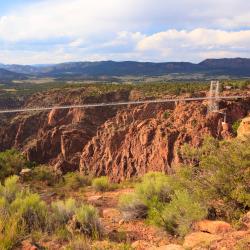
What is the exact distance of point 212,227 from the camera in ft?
22.3

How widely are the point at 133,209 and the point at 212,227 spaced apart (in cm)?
238

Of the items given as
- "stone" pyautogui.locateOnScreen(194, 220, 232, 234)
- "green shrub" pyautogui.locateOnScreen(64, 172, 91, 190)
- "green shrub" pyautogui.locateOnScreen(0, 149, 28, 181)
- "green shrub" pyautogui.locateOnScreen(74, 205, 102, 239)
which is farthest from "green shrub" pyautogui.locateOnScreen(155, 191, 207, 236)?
"green shrub" pyautogui.locateOnScreen(0, 149, 28, 181)

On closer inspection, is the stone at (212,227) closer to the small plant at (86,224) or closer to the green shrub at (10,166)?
the small plant at (86,224)

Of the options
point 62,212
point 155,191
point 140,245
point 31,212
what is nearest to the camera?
point 140,245

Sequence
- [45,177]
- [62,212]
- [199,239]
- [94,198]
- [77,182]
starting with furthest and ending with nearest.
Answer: [45,177], [77,182], [94,198], [62,212], [199,239]

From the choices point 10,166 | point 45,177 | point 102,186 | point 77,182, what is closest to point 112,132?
point 10,166

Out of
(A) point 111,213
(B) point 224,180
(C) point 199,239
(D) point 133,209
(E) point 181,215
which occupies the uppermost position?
(B) point 224,180

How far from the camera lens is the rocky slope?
37.3m

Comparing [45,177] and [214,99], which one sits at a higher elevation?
[214,99]

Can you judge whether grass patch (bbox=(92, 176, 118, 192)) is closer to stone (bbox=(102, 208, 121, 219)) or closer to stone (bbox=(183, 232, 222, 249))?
stone (bbox=(102, 208, 121, 219))

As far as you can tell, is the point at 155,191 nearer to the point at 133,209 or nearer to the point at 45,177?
the point at 133,209

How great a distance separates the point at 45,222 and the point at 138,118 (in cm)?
3930

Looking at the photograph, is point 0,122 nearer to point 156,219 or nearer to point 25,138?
point 25,138

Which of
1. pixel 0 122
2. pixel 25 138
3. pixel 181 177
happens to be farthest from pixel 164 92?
pixel 181 177
